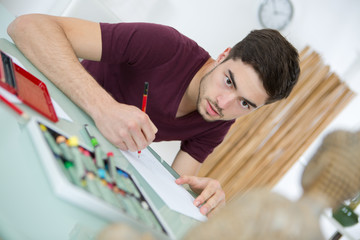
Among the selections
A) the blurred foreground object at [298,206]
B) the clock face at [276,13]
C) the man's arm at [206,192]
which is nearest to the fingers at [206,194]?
the man's arm at [206,192]

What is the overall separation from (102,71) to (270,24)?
1724 millimetres

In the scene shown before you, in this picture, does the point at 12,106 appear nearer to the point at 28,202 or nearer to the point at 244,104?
the point at 28,202

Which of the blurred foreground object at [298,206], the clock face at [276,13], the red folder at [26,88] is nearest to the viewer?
the blurred foreground object at [298,206]

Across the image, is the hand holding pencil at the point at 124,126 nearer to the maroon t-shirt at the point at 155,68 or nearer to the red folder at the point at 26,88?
the red folder at the point at 26,88

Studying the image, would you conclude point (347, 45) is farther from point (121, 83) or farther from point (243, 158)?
point (121, 83)

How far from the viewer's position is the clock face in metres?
2.35

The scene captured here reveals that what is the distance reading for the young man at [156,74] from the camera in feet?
2.39

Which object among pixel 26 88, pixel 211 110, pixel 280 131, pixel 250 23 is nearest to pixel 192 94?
pixel 211 110

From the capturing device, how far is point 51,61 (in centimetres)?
76

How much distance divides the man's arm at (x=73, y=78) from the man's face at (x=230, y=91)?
1.35 ft

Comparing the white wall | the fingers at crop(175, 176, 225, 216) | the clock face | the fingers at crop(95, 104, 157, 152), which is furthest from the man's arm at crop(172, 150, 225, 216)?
the clock face

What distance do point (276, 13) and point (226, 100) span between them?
1.70 metres

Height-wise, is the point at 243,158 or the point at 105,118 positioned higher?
the point at 105,118

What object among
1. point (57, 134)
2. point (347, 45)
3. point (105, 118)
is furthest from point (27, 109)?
point (347, 45)
